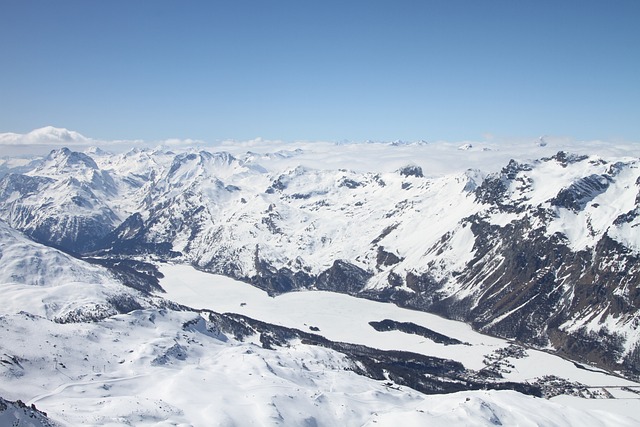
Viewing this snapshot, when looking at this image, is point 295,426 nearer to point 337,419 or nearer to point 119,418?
point 337,419

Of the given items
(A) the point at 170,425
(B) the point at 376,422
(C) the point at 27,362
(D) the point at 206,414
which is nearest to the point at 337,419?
(B) the point at 376,422

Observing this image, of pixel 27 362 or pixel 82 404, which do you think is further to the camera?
pixel 27 362

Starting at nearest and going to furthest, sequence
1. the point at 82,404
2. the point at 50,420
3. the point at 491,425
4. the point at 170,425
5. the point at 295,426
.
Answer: the point at 50,420 < the point at 170,425 < the point at 82,404 < the point at 295,426 < the point at 491,425

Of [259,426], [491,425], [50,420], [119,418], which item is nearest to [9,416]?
[50,420]

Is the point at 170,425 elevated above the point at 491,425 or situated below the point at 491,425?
above

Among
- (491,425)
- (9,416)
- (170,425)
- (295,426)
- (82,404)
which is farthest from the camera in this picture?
(491,425)

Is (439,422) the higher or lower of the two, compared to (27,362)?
lower

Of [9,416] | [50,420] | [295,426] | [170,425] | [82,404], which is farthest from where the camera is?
[295,426]

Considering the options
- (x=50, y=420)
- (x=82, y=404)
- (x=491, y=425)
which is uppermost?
(x=50, y=420)

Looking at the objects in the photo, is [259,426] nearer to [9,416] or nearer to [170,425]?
[170,425]

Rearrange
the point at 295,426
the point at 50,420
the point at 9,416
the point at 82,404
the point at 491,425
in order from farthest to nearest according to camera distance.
→ the point at 491,425
the point at 295,426
the point at 82,404
the point at 50,420
the point at 9,416
